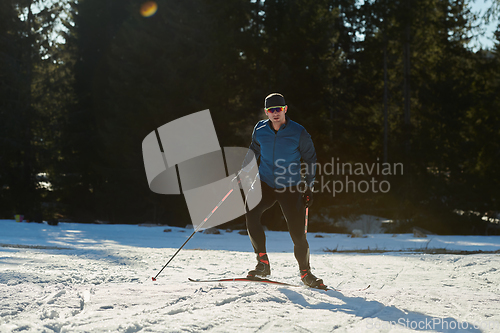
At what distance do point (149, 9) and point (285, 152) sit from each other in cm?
1900

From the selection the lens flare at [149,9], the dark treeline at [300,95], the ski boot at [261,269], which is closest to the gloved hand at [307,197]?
the ski boot at [261,269]

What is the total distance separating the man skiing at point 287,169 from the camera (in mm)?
3855

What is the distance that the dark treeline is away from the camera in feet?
55.5

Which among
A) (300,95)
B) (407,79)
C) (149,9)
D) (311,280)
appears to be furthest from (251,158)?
(149,9)

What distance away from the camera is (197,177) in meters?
17.5

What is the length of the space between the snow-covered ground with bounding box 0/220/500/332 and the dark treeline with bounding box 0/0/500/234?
1159 cm

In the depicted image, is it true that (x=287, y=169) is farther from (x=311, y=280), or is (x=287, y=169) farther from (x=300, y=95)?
(x=300, y=95)

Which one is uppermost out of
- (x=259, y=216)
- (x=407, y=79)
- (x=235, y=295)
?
(x=407, y=79)

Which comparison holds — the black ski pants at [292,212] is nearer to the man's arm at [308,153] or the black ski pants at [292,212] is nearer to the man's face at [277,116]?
the man's arm at [308,153]

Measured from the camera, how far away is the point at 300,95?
59.5 ft

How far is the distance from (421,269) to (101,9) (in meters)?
26.6

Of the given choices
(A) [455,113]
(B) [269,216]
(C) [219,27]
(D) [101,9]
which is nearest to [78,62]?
(D) [101,9]

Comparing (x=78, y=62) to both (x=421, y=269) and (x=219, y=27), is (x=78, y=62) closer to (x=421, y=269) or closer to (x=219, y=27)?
(x=219, y=27)

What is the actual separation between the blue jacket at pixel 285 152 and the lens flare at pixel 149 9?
18.5 m
